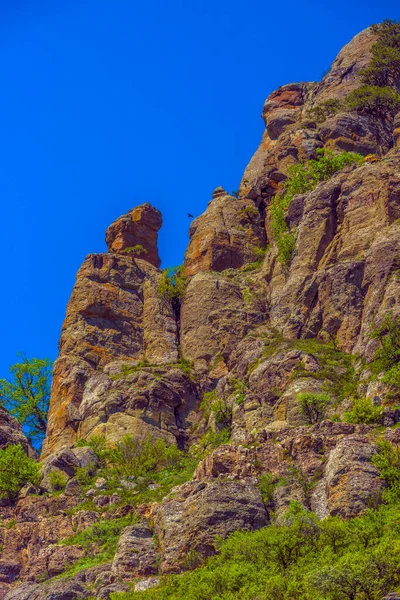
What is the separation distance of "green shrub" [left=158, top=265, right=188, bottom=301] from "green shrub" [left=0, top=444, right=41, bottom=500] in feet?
74.8

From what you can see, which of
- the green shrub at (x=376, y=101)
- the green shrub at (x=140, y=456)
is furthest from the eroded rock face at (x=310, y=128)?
the green shrub at (x=140, y=456)

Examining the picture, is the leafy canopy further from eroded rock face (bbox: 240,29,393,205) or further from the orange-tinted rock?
the orange-tinted rock

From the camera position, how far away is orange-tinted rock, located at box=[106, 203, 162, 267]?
79312 mm

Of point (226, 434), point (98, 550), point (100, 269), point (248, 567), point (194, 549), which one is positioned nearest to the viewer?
point (248, 567)

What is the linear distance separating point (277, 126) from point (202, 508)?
62.7 meters

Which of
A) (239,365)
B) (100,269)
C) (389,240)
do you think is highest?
(100,269)

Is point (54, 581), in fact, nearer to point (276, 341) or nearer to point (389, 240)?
point (276, 341)

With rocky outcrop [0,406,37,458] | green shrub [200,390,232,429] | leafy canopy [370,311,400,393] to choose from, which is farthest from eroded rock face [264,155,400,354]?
rocky outcrop [0,406,37,458]

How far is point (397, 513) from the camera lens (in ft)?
109

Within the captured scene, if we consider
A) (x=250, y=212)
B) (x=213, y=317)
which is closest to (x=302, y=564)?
(x=213, y=317)

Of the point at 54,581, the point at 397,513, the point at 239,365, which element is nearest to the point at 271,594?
the point at 397,513

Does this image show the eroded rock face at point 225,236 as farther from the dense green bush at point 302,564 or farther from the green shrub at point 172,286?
the dense green bush at point 302,564

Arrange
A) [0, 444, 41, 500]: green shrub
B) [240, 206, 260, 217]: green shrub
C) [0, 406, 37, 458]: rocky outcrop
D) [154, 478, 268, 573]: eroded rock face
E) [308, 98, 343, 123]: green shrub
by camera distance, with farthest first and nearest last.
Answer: [308, 98, 343, 123]: green shrub
[240, 206, 260, 217]: green shrub
[0, 406, 37, 458]: rocky outcrop
[0, 444, 41, 500]: green shrub
[154, 478, 268, 573]: eroded rock face

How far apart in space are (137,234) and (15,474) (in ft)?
109
